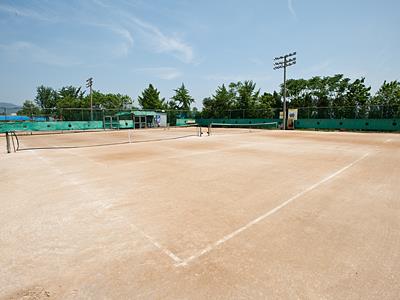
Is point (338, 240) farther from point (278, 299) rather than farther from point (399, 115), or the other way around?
point (399, 115)

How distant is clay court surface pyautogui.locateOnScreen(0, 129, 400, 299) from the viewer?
2.36 meters

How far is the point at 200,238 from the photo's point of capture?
3303 mm

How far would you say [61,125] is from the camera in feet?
114

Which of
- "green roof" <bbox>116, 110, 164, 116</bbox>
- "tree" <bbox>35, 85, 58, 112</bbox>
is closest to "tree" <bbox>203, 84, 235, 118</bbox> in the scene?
"green roof" <bbox>116, 110, 164, 116</bbox>

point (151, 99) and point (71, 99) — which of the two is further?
point (71, 99)

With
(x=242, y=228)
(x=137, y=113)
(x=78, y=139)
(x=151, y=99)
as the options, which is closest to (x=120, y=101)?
(x=151, y=99)

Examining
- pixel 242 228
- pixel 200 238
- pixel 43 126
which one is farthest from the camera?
pixel 43 126

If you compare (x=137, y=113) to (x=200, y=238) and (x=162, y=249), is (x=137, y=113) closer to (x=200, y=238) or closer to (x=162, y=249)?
(x=200, y=238)

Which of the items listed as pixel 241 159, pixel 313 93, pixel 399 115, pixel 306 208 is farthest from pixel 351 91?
pixel 306 208

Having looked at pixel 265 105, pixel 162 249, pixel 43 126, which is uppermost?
pixel 265 105

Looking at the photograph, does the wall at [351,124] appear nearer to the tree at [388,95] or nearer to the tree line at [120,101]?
the tree at [388,95]

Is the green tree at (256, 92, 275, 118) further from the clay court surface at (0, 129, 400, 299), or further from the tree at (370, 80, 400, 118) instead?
the clay court surface at (0, 129, 400, 299)

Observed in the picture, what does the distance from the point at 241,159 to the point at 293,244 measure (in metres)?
6.48

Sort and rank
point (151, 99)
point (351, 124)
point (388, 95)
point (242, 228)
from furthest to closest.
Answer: point (151, 99) < point (388, 95) < point (351, 124) < point (242, 228)
